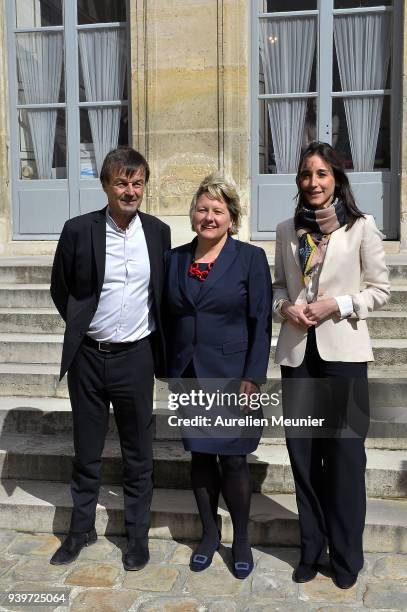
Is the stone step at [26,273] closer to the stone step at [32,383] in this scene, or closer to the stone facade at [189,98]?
the stone facade at [189,98]

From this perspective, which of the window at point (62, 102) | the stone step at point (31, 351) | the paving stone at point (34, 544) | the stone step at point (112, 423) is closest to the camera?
the paving stone at point (34, 544)

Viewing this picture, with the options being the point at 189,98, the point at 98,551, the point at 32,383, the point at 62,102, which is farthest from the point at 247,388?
the point at 62,102

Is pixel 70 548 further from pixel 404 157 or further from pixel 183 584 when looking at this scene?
pixel 404 157

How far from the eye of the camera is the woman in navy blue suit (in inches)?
125

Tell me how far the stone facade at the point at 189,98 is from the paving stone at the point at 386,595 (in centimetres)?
372

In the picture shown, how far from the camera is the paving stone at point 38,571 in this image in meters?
3.28

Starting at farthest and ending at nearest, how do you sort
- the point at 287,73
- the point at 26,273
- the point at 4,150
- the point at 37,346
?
the point at 4,150 < the point at 287,73 < the point at 26,273 < the point at 37,346

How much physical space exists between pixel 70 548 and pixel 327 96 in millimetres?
4853

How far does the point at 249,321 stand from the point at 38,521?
1.67 meters

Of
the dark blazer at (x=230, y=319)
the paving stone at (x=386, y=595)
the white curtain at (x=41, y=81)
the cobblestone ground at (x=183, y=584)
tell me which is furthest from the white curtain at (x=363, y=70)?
the paving stone at (x=386, y=595)

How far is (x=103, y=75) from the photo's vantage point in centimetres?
709

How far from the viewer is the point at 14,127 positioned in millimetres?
7293

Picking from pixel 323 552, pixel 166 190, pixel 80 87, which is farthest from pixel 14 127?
pixel 323 552

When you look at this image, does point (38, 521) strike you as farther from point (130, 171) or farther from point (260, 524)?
point (130, 171)
